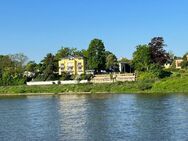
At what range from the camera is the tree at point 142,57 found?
84.4 meters

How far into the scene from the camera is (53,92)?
74500mm

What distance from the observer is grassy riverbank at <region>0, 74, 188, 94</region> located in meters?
66.2

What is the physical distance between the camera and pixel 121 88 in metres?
70.9

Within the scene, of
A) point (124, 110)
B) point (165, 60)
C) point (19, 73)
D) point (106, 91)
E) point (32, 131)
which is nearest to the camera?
point (32, 131)

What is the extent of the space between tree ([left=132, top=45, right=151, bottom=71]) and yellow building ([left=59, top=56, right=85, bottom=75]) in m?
13.4

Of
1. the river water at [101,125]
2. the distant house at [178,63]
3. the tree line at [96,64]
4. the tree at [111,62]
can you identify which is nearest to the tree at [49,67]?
the tree line at [96,64]

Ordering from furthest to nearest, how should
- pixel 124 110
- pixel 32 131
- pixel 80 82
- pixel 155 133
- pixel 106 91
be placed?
1. pixel 80 82
2. pixel 106 91
3. pixel 124 110
4. pixel 32 131
5. pixel 155 133

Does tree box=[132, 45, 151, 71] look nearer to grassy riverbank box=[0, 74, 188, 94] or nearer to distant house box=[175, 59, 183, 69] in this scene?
grassy riverbank box=[0, 74, 188, 94]

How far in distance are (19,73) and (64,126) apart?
66462 millimetres

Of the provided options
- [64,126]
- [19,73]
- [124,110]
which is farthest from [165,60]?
[64,126]

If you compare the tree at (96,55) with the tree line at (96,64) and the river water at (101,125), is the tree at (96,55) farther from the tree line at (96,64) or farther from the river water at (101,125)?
the river water at (101,125)

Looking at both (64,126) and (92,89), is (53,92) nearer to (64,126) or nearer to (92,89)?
(92,89)

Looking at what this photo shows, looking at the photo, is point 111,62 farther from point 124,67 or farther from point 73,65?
point 124,67

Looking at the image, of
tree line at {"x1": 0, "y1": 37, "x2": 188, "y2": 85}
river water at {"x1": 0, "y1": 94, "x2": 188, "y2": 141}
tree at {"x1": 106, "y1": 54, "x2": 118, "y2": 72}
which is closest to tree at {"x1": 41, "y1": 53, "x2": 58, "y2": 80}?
tree line at {"x1": 0, "y1": 37, "x2": 188, "y2": 85}
